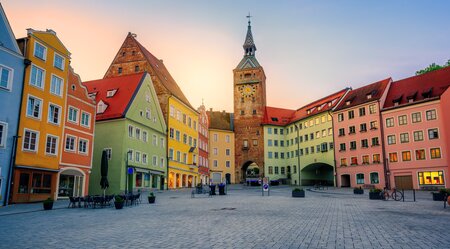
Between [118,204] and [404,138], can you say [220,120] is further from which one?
[118,204]

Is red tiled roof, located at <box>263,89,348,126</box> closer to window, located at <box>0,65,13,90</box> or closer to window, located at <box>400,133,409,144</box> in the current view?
window, located at <box>400,133,409,144</box>

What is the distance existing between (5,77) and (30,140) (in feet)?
16.6

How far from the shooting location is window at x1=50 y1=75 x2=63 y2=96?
28.9 m

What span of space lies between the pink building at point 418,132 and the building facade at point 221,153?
35.1 m

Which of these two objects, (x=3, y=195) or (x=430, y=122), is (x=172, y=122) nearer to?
(x=3, y=195)

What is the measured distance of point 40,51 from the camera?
91.6ft

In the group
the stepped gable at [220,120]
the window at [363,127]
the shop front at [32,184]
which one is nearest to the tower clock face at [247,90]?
the stepped gable at [220,120]

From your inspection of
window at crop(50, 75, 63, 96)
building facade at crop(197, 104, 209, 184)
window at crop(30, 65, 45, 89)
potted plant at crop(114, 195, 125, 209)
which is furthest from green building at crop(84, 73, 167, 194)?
building facade at crop(197, 104, 209, 184)

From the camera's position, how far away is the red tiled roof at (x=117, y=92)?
38.4m

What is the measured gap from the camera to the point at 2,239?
1027 cm

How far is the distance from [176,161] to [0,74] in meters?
30.3

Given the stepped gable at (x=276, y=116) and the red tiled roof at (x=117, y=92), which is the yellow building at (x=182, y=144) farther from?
the stepped gable at (x=276, y=116)

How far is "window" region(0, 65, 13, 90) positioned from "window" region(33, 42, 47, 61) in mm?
3034

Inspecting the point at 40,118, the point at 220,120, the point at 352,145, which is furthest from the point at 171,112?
the point at 352,145
